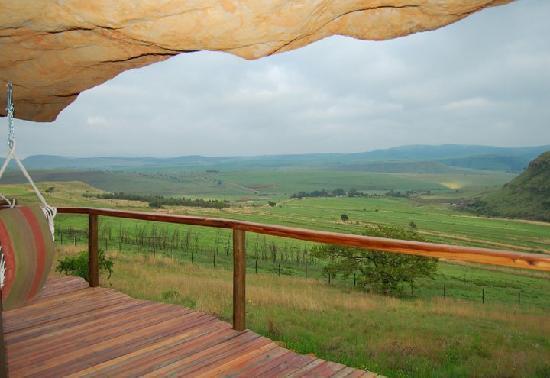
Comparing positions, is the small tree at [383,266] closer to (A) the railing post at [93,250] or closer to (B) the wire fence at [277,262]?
(B) the wire fence at [277,262]

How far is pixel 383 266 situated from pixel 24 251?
2364 centimetres

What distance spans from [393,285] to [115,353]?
2353 cm

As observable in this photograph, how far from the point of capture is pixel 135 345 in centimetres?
349

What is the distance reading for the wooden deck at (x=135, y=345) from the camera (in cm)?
308

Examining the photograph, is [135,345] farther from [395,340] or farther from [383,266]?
[383,266]

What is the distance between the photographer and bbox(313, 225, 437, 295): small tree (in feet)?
77.0

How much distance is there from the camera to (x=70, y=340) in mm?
3605

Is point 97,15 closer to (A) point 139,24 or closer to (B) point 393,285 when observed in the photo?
(A) point 139,24

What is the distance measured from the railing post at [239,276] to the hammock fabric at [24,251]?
1790mm

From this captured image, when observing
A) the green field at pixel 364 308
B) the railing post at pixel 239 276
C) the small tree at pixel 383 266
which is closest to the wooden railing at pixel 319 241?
the railing post at pixel 239 276

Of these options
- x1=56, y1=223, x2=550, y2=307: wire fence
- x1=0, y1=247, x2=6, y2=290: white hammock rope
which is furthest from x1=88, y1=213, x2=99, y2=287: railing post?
x1=56, y1=223, x2=550, y2=307: wire fence

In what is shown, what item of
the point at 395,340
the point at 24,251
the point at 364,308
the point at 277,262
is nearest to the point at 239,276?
the point at 24,251

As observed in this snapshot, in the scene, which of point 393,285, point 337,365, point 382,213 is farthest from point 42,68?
point 382,213

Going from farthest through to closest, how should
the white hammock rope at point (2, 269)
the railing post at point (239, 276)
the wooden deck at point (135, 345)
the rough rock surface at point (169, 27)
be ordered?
the railing post at point (239, 276) < the wooden deck at point (135, 345) < the rough rock surface at point (169, 27) < the white hammock rope at point (2, 269)
